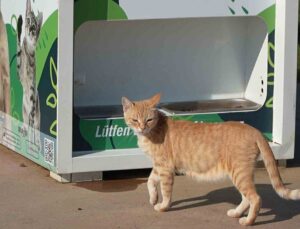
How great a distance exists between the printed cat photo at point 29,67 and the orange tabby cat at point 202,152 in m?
1.34

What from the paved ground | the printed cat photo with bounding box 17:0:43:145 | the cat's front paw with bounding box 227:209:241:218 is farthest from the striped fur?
the cat's front paw with bounding box 227:209:241:218

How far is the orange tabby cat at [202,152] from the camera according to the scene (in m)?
6.11

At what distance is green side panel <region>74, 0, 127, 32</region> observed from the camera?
23.2 feet

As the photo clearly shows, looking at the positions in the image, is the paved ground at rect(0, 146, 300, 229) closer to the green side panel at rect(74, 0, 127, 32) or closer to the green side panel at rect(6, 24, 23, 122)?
the green side panel at rect(6, 24, 23, 122)

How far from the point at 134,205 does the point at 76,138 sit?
959 millimetres

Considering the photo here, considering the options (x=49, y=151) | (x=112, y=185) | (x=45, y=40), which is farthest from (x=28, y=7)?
(x=112, y=185)

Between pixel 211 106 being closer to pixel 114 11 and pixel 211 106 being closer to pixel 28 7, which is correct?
pixel 114 11

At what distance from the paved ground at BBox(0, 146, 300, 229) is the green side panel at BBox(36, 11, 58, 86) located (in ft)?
3.10

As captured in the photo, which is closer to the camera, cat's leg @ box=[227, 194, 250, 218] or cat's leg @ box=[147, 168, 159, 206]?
cat's leg @ box=[227, 194, 250, 218]

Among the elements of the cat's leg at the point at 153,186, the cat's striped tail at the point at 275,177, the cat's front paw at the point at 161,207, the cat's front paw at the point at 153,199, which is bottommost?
the cat's front paw at the point at 161,207

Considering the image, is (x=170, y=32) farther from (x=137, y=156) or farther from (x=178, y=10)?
(x=137, y=156)

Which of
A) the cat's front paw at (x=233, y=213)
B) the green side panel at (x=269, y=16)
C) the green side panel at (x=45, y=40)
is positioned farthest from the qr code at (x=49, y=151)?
the green side panel at (x=269, y=16)

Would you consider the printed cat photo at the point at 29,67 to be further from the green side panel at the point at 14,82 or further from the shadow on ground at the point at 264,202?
the shadow on ground at the point at 264,202

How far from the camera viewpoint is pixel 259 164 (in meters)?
7.92
